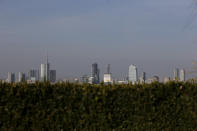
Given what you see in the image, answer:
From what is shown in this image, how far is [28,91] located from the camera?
7285 millimetres

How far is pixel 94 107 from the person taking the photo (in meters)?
7.46

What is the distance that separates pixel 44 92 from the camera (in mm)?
7328

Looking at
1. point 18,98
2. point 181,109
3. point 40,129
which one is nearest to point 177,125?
point 181,109

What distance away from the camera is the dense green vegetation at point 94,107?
7238mm

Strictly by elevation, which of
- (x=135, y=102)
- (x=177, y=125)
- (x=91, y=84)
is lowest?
(x=177, y=125)

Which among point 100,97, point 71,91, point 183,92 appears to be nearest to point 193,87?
point 183,92

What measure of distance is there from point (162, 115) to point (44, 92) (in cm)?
329

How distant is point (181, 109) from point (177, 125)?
46 cm

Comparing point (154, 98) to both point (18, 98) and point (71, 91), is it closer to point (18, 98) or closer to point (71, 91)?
point (71, 91)

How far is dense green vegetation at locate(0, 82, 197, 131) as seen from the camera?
23.7 ft

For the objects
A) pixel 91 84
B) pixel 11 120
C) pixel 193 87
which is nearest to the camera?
pixel 11 120

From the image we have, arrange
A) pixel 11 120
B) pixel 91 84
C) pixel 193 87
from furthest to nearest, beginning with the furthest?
1. pixel 193 87
2. pixel 91 84
3. pixel 11 120

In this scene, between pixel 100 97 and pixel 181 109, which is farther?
pixel 181 109

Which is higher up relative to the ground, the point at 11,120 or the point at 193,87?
the point at 193,87
